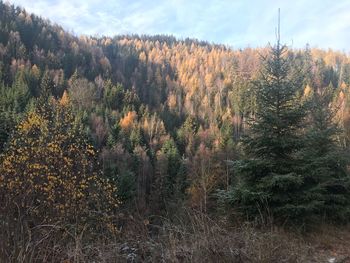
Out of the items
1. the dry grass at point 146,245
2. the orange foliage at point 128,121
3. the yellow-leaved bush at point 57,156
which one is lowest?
the dry grass at point 146,245

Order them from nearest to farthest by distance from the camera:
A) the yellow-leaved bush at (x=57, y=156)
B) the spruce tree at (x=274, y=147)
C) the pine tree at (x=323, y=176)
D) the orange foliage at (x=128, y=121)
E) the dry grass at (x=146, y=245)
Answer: the dry grass at (x=146, y=245) < the spruce tree at (x=274, y=147) < the pine tree at (x=323, y=176) < the yellow-leaved bush at (x=57, y=156) < the orange foliage at (x=128, y=121)

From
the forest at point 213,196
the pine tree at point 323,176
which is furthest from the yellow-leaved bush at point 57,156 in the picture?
the pine tree at point 323,176

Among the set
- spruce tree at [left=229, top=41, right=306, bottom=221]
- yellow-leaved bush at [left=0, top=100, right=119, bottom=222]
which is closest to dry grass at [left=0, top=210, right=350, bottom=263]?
spruce tree at [left=229, top=41, right=306, bottom=221]

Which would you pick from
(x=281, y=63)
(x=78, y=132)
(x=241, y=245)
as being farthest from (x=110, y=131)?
(x=241, y=245)

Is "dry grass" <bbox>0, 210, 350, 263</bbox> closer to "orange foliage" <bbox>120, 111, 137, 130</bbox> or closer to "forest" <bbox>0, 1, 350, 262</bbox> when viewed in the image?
"forest" <bbox>0, 1, 350, 262</bbox>

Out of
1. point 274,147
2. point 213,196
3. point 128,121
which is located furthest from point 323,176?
point 128,121

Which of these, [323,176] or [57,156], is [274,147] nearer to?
[323,176]

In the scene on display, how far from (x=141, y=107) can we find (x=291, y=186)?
93783 millimetres

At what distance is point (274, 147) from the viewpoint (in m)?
9.67

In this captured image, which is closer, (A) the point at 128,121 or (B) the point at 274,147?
(B) the point at 274,147

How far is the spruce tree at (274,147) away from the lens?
916 cm

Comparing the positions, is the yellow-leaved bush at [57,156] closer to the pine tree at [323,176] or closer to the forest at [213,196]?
the forest at [213,196]

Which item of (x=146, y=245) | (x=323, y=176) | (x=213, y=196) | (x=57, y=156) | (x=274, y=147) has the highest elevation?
(x=274, y=147)

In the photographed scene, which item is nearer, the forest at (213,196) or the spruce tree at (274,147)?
the forest at (213,196)
